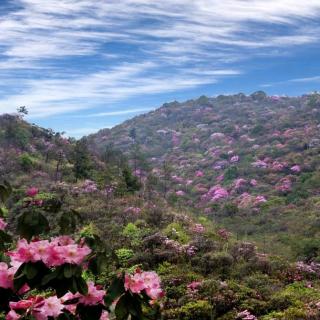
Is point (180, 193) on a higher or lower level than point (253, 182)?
lower

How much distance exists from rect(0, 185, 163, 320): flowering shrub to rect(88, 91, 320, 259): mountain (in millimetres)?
18892

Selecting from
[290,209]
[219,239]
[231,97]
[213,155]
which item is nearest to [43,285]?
[219,239]

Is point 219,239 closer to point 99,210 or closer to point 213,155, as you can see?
point 99,210

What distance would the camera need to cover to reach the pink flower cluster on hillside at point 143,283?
119 inches

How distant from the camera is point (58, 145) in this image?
42094 mm

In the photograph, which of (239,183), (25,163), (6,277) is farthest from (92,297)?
(239,183)

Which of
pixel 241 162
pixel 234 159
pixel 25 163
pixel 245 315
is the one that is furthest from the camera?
pixel 234 159

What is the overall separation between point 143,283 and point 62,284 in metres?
0.48

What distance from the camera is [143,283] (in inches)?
121

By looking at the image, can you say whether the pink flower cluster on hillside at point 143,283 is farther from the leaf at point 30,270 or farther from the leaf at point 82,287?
the leaf at point 30,270

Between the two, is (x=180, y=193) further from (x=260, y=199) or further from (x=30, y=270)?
(x=30, y=270)

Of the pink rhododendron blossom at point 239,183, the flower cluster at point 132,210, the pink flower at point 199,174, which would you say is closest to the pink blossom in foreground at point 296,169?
the pink rhododendron blossom at point 239,183

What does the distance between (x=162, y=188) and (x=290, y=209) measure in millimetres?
11812

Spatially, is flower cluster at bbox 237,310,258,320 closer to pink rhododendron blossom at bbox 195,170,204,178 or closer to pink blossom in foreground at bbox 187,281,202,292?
pink blossom in foreground at bbox 187,281,202,292
